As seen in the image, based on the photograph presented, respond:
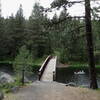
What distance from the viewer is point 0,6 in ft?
196

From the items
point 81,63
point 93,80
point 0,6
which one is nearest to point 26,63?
point 93,80

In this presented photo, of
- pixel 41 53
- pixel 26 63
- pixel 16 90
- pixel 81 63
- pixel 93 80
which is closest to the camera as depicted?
pixel 16 90

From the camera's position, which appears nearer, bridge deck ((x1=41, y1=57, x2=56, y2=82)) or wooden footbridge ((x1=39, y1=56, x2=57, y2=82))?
wooden footbridge ((x1=39, y1=56, x2=57, y2=82))

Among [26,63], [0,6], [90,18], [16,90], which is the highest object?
[0,6]

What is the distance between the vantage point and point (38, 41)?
41938mm

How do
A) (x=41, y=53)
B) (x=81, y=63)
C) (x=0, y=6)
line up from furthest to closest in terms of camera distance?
1. (x=0, y=6)
2. (x=41, y=53)
3. (x=81, y=63)

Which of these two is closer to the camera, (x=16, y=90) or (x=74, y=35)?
(x=16, y=90)

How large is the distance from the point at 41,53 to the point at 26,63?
96.8 ft

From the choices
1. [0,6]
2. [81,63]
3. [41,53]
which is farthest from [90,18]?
[0,6]

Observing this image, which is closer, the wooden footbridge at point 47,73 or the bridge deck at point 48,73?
the wooden footbridge at point 47,73

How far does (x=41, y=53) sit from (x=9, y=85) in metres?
32.7

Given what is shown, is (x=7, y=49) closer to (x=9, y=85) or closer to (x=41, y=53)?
(x=41, y=53)

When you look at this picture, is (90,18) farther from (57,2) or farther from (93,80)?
(93,80)

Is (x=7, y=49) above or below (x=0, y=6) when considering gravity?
below
